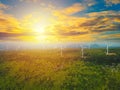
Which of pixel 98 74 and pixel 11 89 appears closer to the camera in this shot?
pixel 11 89

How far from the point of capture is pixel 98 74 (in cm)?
4844

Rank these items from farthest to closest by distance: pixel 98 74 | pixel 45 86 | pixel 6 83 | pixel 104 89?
pixel 98 74 < pixel 6 83 < pixel 45 86 < pixel 104 89

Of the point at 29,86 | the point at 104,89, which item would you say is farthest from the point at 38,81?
the point at 104,89

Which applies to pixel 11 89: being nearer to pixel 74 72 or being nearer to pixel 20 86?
pixel 20 86

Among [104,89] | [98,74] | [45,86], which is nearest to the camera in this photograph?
[104,89]

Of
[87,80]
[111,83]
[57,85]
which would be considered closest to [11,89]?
[57,85]

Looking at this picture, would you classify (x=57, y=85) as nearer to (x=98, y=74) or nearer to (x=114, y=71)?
(x=98, y=74)

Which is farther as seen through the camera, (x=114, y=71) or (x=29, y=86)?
(x=114, y=71)

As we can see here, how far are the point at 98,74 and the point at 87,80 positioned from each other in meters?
6.53

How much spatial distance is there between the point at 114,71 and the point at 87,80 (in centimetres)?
1220

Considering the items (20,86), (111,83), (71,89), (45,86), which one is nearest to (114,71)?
(111,83)

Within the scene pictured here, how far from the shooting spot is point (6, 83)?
4241cm

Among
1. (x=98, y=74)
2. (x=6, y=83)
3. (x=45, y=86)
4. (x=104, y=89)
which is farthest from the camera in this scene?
(x=98, y=74)

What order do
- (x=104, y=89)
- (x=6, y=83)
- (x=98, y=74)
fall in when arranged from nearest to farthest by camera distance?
(x=104, y=89), (x=6, y=83), (x=98, y=74)
